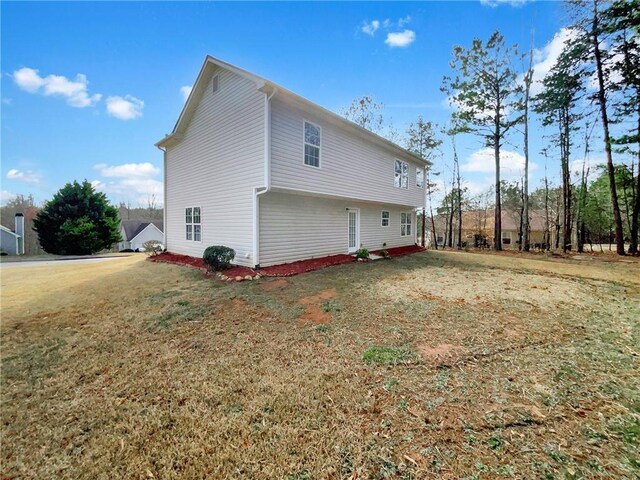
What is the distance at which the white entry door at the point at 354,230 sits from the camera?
43.1 ft

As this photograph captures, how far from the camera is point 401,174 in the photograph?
15.2 m

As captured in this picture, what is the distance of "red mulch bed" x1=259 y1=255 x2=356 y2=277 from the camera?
845cm

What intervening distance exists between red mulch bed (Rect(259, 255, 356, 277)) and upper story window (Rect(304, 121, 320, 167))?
366 cm

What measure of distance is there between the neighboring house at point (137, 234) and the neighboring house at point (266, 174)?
27.3 metres

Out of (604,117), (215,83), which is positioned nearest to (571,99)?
(604,117)

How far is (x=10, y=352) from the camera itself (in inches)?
163

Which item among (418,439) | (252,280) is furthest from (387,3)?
(418,439)

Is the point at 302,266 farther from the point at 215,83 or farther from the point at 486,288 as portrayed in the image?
the point at 215,83

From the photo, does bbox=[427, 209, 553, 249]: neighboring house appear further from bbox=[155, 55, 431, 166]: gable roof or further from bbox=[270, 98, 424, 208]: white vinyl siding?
bbox=[155, 55, 431, 166]: gable roof

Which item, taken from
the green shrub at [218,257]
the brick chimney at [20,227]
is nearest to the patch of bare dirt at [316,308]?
the green shrub at [218,257]

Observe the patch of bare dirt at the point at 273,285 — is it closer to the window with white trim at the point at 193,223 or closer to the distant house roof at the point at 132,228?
the window with white trim at the point at 193,223

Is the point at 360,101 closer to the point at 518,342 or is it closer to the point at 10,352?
the point at 518,342

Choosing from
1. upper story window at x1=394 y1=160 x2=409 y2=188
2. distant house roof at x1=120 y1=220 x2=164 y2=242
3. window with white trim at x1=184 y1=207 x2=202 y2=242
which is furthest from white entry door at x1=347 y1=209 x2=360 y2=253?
distant house roof at x1=120 y1=220 x2=164 y2=242

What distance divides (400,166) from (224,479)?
15.4 m
